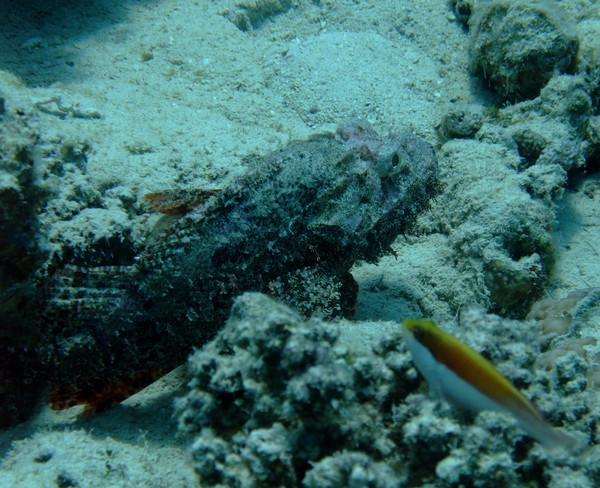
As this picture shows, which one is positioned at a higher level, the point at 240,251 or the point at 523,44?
the point at 523,44

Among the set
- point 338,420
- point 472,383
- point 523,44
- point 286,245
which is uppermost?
point 523,44

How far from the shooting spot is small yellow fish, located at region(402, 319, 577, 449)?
1755 millimetres

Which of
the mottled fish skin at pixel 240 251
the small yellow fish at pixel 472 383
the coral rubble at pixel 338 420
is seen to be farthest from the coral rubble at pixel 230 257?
the small yellow fish at pixel 472 383

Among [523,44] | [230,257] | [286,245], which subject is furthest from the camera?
[523,44]

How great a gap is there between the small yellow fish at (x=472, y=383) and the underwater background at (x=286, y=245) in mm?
68

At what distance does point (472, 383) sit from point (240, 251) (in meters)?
2.26

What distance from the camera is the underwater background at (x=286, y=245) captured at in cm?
185

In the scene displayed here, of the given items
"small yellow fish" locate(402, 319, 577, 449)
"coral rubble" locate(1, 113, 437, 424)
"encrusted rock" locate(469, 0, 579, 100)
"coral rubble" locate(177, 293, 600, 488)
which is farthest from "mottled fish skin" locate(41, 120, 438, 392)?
"encrusted rock" locate(469, 0, 579, 100)

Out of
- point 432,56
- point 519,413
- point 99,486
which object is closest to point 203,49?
point 432,56

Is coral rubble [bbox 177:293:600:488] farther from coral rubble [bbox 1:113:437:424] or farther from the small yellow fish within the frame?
coral rubble [bbox 1:113:437:424]

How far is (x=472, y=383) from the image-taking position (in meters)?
1.77

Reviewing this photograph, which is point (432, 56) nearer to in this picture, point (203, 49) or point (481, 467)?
point (203, 49)

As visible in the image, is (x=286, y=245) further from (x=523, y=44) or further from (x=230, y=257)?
(x=523, y=44)

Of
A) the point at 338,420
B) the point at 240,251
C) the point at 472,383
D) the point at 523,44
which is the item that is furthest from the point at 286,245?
the point at 523,44
